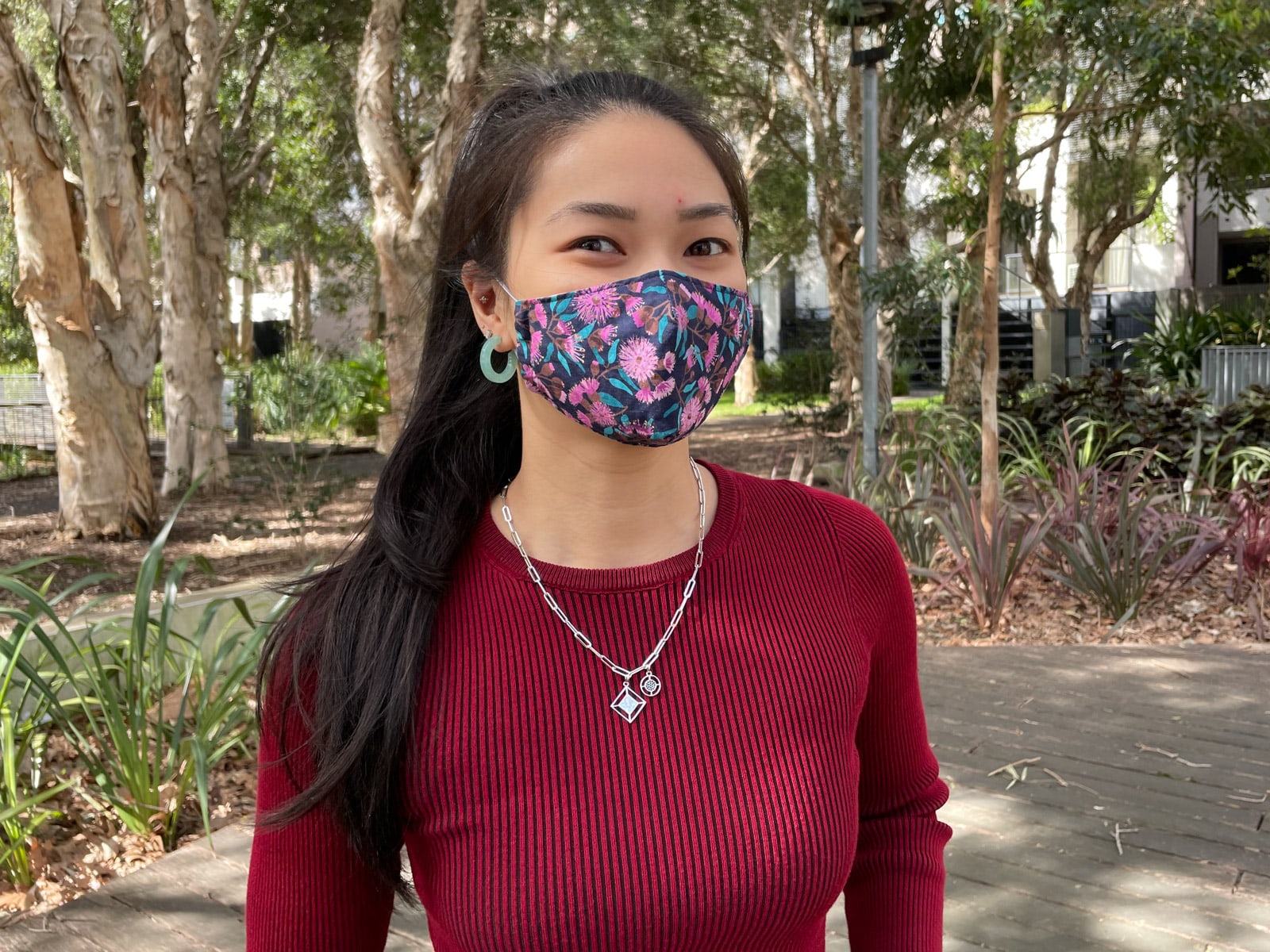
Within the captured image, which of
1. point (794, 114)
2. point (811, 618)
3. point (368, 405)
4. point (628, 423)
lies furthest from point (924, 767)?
point (368, 405)

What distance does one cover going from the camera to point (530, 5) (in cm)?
1330

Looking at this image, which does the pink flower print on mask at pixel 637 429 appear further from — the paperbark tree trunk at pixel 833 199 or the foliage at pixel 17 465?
the foliage at pixel 17 465

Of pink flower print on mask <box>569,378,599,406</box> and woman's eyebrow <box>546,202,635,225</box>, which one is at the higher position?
woman's eyebrow <box>546,202,635,225</box>

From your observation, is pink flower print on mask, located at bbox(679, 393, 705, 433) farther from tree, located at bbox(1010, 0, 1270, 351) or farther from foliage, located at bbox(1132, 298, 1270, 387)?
foliage, located at bbox(1132, 298, 1270, 387)

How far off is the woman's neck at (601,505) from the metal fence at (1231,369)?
12.1 m

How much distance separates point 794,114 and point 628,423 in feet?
47.0

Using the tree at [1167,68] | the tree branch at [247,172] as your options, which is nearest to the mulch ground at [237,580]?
the tree at [1167,68]

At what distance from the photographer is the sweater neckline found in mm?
1529

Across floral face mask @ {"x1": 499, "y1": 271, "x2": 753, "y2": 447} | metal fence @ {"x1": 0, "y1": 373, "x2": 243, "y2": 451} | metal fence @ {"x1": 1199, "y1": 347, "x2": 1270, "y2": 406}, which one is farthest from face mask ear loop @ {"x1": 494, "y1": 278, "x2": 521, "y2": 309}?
metal fence @ {"x1": 0, "y1": 373, "x2": 243, "y2": 451}

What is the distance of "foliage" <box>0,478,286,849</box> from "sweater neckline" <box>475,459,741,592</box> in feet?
6.42

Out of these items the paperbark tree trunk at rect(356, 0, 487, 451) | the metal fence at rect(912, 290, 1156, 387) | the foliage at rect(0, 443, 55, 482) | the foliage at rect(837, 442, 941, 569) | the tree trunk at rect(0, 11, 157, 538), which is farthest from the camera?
the metal fence at rect(912, 290, 1156, 387)

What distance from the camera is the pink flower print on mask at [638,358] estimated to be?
152cm

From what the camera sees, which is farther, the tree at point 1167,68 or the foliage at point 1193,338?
the foliage at point 1193,338

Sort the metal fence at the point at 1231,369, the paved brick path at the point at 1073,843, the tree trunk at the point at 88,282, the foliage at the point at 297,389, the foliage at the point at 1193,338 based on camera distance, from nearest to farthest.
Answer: the paved brick path at the point at 1073,843
the tree trunk at the point at 88,282
the foliage at the point at 297,389
the metal fence at the point at 1231,369
the foliage at the point at 1193,338
